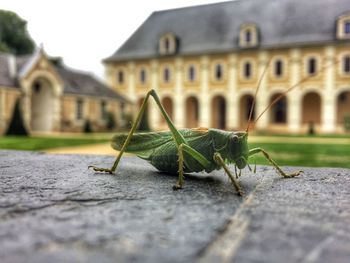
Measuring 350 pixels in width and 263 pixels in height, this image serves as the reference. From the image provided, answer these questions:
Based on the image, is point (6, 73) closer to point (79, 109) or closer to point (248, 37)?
point (79, 109)

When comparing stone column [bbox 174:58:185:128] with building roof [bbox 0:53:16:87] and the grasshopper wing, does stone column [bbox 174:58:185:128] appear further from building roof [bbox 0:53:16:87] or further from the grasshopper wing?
the grasshopper wing

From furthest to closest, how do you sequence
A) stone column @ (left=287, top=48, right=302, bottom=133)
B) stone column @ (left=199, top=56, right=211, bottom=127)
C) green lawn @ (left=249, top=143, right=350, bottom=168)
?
1. stone column @ (left=199, top=56, right=211, bottom=127)
2. stone column @ (left=287, top=48, right=302, bottom=133)
3. green lawn @ (left=249, top=143, right=350, bottom=168)

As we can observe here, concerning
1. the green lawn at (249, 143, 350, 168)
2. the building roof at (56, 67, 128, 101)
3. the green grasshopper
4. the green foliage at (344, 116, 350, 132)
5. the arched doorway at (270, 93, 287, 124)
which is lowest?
the green lawn at (249, 143, 350, 168)

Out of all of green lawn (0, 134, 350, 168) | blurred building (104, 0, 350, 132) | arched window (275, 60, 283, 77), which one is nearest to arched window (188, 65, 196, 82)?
blurred building (104, 0, 350, 132)

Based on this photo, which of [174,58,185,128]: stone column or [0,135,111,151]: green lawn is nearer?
[0,135,111,151]: green lawn

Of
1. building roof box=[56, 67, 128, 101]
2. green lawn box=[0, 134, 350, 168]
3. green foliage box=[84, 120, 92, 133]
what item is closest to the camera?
green lawn box=[0, 134, 350, 168]

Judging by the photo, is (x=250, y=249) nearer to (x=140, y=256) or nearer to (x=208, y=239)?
(x=208, y=239)
